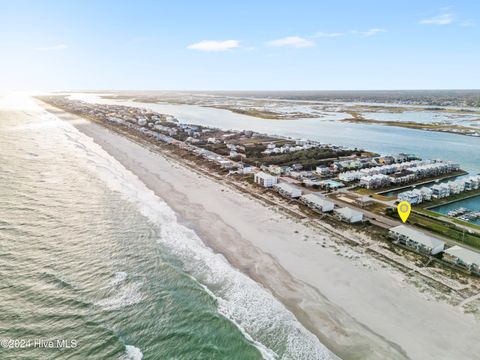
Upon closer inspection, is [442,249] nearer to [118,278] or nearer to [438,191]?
[438,191]

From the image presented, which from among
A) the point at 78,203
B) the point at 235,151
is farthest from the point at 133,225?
the point at 235,151

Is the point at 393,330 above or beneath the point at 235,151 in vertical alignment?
beneath

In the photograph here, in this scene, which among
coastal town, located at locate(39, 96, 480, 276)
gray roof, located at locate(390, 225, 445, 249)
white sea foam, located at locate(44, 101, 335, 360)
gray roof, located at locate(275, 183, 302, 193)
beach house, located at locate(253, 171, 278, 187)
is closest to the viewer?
white sea foam, located at locate(44, 101, 335, 360)

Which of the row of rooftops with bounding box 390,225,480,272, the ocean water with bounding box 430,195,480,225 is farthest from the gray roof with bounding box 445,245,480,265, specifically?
the ocean water with bounding box 430,195,480,225

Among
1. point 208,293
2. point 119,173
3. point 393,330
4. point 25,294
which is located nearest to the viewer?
point 393,330

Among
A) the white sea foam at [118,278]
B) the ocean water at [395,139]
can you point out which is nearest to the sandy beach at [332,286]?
the white sea foam at [118,278]

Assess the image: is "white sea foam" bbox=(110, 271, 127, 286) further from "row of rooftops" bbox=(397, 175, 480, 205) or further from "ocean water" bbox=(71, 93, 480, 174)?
"ocean water" bbox=(71, 93, 480, 174)

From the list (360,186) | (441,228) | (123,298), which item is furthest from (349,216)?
(123,298)

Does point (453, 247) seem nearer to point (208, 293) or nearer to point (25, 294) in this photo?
point (208, 293)
